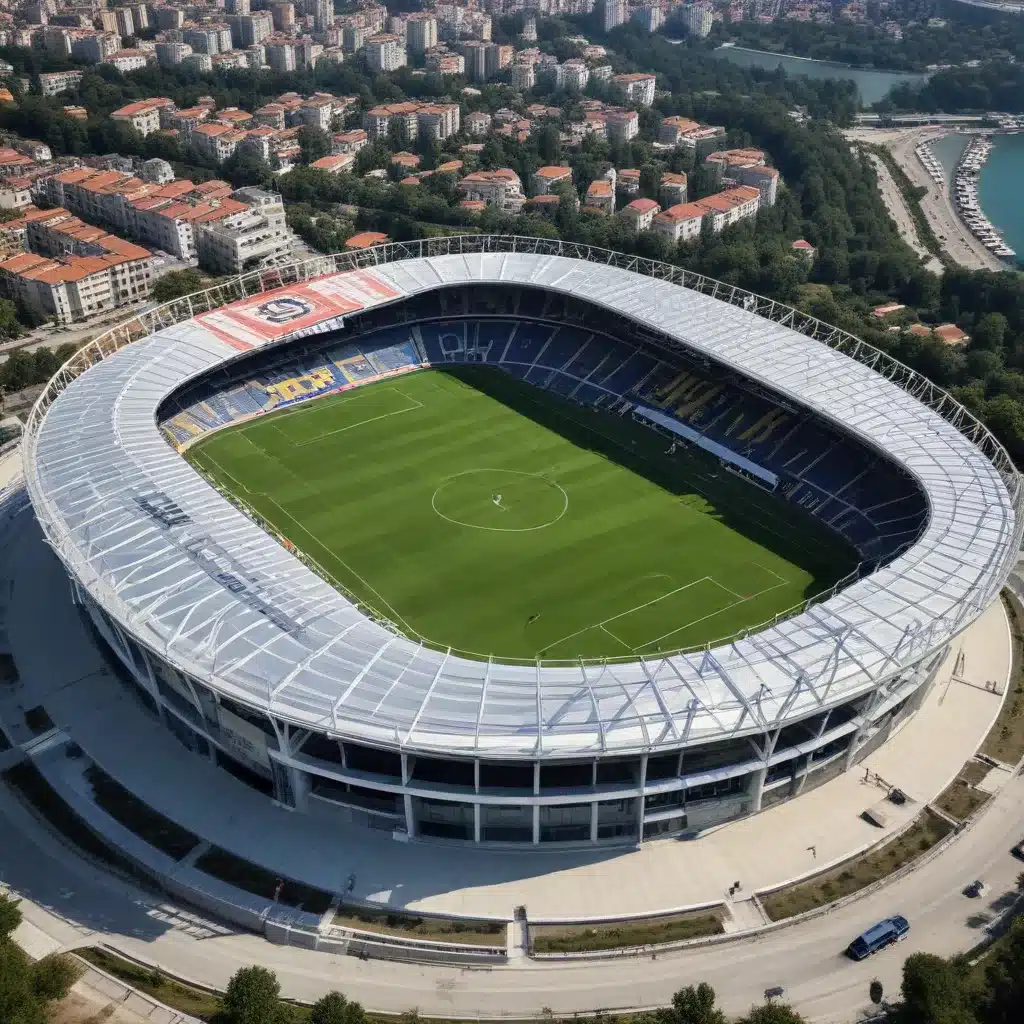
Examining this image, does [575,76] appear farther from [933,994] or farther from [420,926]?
[933,994]

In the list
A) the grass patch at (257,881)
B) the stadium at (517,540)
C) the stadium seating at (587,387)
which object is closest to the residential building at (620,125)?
the stadium at (517,540)

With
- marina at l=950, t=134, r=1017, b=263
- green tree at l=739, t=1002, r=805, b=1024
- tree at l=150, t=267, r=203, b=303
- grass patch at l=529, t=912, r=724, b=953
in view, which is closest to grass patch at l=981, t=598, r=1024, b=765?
grass patch at l=529, t=912, r=724, b=953

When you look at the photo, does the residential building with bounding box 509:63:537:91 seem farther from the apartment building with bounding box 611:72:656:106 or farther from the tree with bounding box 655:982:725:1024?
the tree with bounding box 655:982:725:1024

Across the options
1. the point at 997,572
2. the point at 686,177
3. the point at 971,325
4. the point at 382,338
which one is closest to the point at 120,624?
the point at 997,572

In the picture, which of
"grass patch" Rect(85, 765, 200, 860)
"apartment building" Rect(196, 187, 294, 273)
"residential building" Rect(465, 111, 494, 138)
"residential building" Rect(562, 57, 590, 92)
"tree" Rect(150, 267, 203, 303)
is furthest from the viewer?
"residential building" Rect(562, 57, 590, 92)

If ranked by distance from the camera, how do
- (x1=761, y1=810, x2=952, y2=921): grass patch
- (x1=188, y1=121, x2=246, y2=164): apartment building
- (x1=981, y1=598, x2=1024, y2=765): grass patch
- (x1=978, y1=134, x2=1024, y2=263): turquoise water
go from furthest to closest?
(x1=978, y1=134, x2=1024, y2=263): turquoise water < (x1=188, y1=121, x2=246, y2=164): apartment building < (x1=981, y1=598, x2=1024, y2=765): grass patch < (x1=761, y1=810, x2=952, y2=921): grass patch

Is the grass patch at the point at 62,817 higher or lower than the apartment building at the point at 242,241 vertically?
higher

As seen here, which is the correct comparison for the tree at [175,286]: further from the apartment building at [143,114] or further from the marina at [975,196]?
the marina at [975,196]

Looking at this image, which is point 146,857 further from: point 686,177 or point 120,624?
point 686,177
